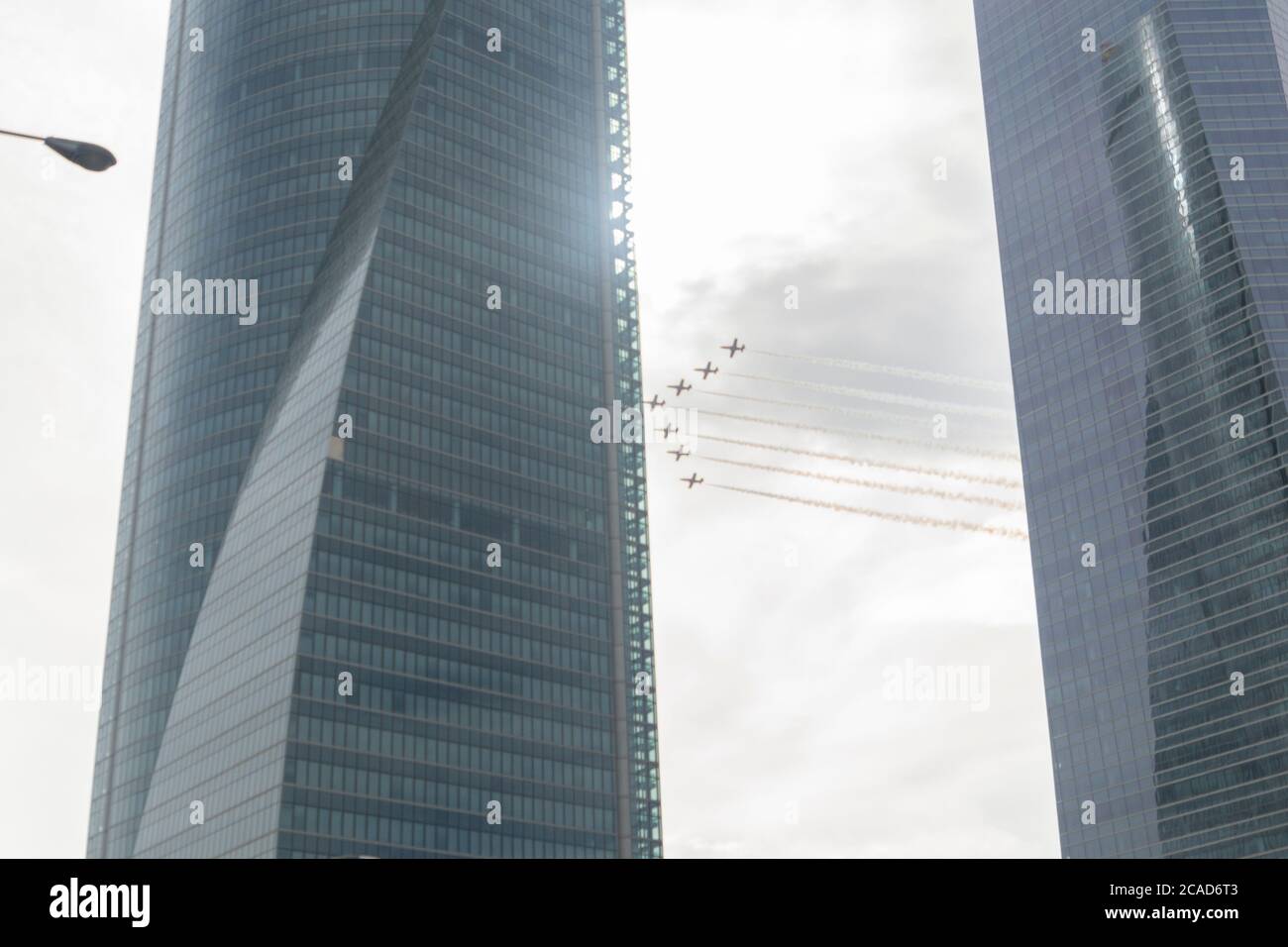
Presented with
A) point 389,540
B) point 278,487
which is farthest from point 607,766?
point 278,487

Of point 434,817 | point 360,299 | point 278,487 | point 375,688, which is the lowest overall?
point 434,817

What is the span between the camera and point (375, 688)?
602ft

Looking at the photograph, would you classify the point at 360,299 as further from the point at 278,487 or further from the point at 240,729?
the point at 240,729
